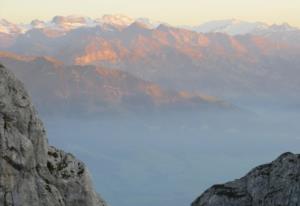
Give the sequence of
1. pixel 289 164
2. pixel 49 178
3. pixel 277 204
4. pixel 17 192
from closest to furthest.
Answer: pixel 17 192 < pixel 49 178 < pixel 277 204 < pixel 289 164

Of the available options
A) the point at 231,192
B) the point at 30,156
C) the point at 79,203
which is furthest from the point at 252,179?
the point at 30,156

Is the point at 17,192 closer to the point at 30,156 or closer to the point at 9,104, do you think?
the point at 30,156

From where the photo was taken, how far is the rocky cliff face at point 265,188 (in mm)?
33469

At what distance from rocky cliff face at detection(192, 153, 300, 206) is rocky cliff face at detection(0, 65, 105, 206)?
866 cm

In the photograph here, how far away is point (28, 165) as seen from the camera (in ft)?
Answer: 96.5

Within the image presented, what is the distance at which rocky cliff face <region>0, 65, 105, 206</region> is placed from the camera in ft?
93.3

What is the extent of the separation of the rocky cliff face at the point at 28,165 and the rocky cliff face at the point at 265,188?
8.66 meters

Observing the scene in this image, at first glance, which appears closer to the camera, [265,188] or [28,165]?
[28,165]

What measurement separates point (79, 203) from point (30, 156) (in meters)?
4.18

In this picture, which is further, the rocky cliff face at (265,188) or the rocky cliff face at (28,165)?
the rocky cliff face at (265,188)

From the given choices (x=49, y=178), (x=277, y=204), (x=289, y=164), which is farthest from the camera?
(x=289, y=164)

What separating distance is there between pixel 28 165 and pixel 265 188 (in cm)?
1470

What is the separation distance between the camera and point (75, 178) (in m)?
32.3

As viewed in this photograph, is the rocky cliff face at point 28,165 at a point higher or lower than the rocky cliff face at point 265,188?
higher
